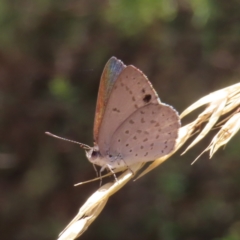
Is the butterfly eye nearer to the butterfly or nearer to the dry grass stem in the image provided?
the butterfly

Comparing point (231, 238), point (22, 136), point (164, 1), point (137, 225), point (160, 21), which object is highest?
point (164, 1)

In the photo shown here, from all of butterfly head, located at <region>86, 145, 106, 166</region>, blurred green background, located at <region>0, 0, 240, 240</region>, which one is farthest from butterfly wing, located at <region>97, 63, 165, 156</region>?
blurred green background, located at <region>0, 0, 240, 240</region>

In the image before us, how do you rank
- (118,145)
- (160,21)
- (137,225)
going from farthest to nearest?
(137,225)
(160,21)
(118,145)

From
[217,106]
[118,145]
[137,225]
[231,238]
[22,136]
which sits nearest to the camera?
[217,106]

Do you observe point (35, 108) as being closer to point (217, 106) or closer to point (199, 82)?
point (199, 82)

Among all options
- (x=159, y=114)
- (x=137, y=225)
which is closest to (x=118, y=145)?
(x=159, y=114)

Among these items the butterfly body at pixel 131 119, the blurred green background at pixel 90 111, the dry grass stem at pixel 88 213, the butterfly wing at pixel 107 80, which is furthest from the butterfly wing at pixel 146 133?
the blurred green background at pixel 90 111
